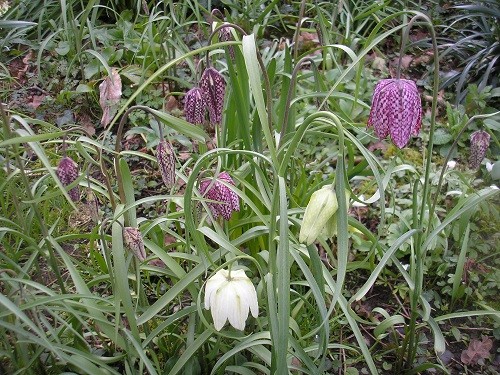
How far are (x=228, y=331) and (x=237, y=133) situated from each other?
65 centimetres

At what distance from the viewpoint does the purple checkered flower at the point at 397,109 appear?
1.30m

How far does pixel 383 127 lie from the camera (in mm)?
1344

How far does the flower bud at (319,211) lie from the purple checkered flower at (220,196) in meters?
0.31

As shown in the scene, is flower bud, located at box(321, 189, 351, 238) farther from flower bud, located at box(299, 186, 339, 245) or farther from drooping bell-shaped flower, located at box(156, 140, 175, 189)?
drooping bell-shaped flower, located at box(156, 140, 175, 189)

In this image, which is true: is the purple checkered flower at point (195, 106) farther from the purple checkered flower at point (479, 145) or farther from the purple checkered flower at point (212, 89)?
the purple checkered flower at point (479, 145)

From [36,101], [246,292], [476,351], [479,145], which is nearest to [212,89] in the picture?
[246,292]

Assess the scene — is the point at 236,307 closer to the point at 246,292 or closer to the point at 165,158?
the point at 246,292

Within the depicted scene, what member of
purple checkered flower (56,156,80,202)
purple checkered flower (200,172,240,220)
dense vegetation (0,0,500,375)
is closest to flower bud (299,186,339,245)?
dense vegetation (0,0,500,375)

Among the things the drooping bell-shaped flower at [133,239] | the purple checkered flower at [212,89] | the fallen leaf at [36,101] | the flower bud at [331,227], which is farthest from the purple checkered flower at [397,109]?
the fallen leaf at [36,101]

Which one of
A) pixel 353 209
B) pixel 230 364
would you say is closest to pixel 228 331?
pixel 230 364

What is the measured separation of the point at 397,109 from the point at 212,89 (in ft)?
1.47

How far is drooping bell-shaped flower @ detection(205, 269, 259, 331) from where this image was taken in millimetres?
1210

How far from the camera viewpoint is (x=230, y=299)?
121 centimetres

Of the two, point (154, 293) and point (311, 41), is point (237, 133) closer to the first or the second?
point (154, 293)
